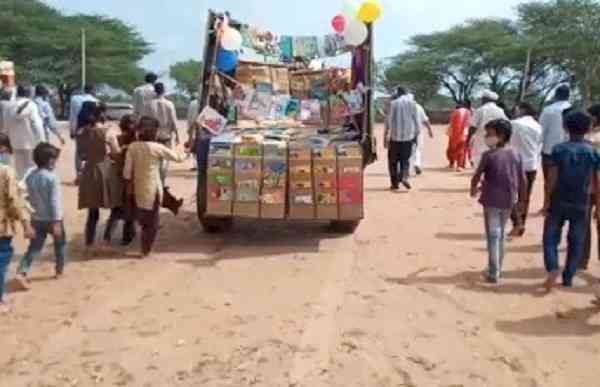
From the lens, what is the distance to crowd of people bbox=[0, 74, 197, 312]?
7270mm

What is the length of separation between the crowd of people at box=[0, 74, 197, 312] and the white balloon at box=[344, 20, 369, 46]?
7.79 feet

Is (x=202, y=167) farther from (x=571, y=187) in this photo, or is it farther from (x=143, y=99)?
(x=143, y=99)

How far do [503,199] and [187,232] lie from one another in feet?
13.4

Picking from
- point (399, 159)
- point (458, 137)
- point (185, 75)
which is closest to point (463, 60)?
point (185, 75)

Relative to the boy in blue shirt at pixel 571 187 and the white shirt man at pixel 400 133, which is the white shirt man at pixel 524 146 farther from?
the white shirt man at pixel 400 133

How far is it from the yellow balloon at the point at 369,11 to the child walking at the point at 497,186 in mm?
2566

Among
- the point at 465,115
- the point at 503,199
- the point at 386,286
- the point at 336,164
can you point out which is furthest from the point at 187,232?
the point at 465,115

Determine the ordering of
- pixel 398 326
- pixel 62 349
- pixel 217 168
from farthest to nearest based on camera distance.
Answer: pixel 217 168 → pixel 398 326 → pixel 62 349

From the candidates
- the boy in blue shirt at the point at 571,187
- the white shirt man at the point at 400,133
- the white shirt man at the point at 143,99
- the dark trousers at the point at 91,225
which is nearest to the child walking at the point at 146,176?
the dark trousers at the point at 91,225

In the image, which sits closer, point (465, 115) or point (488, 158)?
point (488, 158)

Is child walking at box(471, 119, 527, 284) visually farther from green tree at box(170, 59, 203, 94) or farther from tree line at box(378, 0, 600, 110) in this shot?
green tree at box(170, 59, 203, 94)

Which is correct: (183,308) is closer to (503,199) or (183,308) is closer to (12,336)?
(12,336)

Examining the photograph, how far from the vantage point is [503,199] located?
8.02m

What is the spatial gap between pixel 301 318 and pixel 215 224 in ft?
12.5
